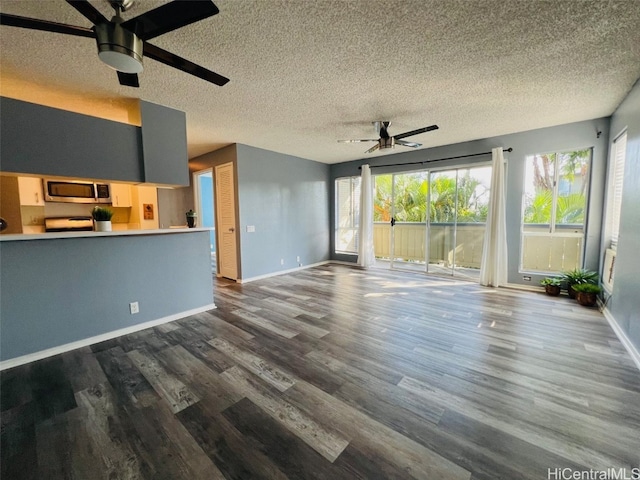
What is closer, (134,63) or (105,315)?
(134,63)

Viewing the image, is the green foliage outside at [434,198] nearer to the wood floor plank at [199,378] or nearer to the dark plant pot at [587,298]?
the dark plant pot at [587,298]

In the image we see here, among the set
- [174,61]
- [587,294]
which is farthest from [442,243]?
[174,61]

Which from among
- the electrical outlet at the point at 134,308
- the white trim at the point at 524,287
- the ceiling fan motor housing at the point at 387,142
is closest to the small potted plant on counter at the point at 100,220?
the electrical outlet at the point at 134,308

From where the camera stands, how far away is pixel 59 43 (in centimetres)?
190

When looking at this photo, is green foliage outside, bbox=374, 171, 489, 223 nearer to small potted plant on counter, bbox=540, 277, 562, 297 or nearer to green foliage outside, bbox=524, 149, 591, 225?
green foliage outside, bbox=524, 149, 591, 225

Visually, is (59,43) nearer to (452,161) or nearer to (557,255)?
(452,161)

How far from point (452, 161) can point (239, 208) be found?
417 cm

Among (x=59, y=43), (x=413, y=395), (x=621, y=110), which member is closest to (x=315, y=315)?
(x=413, y=395)

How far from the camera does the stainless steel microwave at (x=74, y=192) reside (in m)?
4.08

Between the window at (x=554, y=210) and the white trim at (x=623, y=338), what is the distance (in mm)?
1268

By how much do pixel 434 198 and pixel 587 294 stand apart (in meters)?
2.77

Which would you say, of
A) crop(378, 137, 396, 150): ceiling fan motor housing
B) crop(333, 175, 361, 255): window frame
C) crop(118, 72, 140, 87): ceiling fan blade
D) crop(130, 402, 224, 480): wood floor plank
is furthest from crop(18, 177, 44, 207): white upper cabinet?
crop(333, 175, 361, 255): window frame

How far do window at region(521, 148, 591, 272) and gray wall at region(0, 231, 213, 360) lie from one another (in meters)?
5.30

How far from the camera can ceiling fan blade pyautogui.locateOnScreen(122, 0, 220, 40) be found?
1218mm
